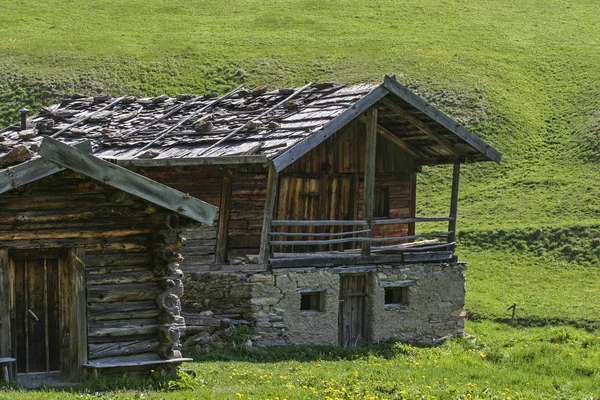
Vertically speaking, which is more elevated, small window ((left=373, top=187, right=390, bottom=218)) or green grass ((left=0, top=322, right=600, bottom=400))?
small window ((left=373, top=187, right=390, bottom=218))

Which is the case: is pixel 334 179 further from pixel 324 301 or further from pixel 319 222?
pixel 324 301

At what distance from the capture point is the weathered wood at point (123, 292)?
14055 mm

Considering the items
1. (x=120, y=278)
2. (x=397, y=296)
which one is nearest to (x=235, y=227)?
(x=397, y=296)

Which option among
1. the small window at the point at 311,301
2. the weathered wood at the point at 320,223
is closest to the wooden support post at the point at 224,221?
the weathered wood at the point at 320,223

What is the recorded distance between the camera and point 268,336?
19969mm

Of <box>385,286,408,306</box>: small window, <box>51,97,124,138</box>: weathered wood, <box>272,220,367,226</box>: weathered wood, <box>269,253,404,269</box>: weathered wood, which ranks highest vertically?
<box>51,97,124,138</box>: weathered wood

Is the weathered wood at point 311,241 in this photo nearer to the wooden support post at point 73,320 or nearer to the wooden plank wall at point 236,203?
the wooden plank wall at point 236,203

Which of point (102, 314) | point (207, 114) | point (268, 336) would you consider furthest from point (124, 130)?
point (102, 314)

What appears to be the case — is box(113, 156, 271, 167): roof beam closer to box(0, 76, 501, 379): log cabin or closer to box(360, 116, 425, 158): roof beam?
box(0, 76, 501, 379): log cabin

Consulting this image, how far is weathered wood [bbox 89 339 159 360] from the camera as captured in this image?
14.0 m

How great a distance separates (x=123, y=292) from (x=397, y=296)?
32.0 feet

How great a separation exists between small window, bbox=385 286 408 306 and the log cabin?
0.04 metres

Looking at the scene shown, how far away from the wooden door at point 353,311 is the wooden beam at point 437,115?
3.78 m

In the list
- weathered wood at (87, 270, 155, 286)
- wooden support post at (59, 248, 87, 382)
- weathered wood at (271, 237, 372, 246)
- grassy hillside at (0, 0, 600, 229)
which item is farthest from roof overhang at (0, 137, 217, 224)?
grassy hillside at (0, 0, 600, 229)
